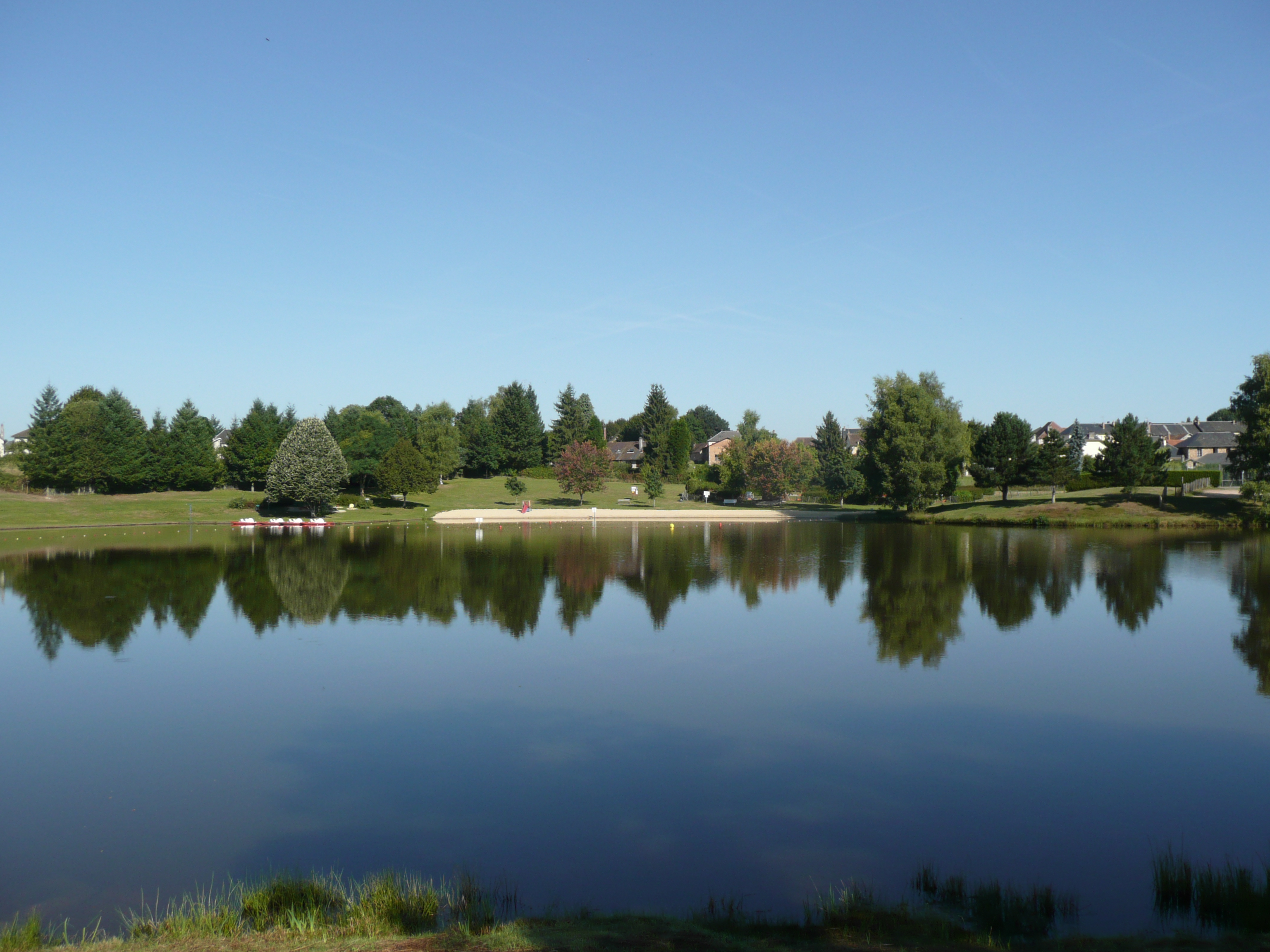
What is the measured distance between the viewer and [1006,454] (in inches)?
2657

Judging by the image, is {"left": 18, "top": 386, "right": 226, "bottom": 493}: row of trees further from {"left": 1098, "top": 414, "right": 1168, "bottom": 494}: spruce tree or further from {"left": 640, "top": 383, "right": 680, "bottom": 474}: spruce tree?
{"left": 1098, "top": 414, "right": 1168, "bottom": 494}: spruce tree

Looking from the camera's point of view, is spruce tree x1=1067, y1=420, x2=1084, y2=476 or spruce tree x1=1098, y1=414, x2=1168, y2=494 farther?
spruce tree x1=1067, y1=420, x2=1084, y2=476

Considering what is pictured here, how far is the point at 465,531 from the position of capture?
60.8 meters

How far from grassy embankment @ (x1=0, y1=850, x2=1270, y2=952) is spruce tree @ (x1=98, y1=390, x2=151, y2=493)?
77.8 metres

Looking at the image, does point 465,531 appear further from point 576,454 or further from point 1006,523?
point 1006,523

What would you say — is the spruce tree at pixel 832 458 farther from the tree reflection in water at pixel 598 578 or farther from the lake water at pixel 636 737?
the lake water at pixel 636 737

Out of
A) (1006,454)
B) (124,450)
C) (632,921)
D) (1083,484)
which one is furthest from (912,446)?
(124,450)

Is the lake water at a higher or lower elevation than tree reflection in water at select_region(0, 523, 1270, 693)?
lower

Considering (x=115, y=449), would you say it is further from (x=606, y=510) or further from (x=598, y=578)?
(x=598, y=578)

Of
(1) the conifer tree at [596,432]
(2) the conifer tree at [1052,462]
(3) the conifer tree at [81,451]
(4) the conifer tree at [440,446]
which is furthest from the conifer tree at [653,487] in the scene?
(3) the conifer tree at [81,451]

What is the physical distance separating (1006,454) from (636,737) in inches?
2377

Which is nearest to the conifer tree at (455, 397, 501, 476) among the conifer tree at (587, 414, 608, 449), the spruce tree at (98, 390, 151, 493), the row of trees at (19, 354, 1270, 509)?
the row of trees at (19, 354, 1270, 509)

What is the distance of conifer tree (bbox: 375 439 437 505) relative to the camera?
74188mm

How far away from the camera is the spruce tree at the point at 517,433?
104812mm
